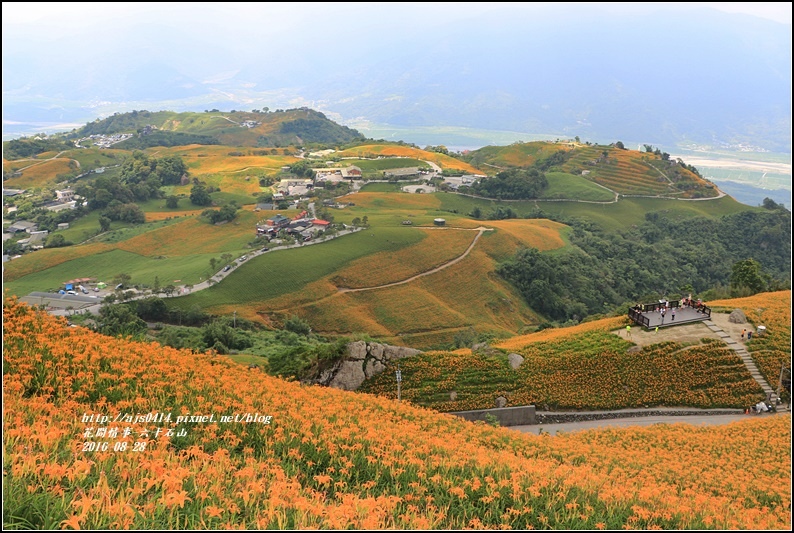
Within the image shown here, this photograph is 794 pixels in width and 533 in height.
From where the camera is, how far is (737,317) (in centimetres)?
2942

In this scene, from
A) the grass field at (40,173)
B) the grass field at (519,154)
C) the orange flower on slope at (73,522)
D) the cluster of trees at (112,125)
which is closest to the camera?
the orange flower on slope at (73,522)

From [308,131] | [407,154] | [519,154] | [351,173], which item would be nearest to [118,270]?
[351,173]

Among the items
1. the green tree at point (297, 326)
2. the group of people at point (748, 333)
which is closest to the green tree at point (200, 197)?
the green tree at point (297, 326)

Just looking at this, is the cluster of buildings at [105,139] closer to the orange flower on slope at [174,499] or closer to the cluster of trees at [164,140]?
the cluster of trees at [164,140]

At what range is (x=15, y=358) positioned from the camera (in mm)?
11453

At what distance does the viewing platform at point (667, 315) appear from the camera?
2917cm

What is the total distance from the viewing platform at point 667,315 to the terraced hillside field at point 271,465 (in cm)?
1330

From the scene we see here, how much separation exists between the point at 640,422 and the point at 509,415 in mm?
6479

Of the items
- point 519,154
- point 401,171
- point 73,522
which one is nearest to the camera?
point 73,522

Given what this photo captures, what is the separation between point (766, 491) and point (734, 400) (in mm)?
12791

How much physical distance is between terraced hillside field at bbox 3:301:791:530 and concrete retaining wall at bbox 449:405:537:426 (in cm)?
758

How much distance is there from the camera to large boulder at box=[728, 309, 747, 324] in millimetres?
29359

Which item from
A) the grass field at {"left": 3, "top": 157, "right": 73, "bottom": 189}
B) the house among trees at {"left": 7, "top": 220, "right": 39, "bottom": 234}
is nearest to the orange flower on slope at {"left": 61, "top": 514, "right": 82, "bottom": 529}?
the house among trees at {"left": 7, "top": 220, "right": 39, "bottom": 234}

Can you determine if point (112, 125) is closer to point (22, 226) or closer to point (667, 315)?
point (22, 226)
